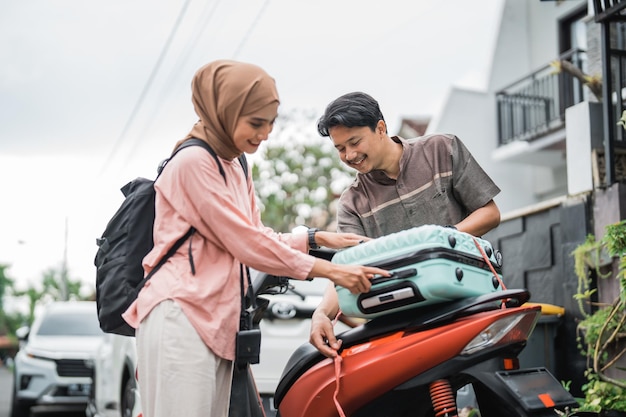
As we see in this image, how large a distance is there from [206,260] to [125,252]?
1.00 feet

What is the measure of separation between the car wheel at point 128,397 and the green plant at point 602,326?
Answer: 9.94ft

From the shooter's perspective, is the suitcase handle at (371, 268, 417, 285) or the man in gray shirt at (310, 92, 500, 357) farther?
the man in gray shirt at (310, 92, 500, 357)

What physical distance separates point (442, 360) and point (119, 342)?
171 inches

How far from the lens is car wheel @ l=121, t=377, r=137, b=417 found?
5572mm

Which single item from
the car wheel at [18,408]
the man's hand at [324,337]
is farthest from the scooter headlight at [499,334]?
the car wheel at [18,408]

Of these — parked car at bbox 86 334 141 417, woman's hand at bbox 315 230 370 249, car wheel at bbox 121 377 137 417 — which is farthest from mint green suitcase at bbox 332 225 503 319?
car wheel at bbox 121 377 137 417

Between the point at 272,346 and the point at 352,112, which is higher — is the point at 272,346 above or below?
below

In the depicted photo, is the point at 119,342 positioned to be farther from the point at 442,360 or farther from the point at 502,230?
the point at 442,360

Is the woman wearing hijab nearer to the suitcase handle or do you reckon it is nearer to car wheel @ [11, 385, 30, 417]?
the suitcase handle

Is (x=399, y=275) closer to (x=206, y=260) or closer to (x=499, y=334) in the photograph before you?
(x=499, y=334)

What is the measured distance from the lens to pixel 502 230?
24.6ft

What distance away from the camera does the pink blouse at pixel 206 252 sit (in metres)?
2.50

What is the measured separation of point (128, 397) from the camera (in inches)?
229

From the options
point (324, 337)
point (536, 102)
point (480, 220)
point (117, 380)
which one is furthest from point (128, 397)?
point (536, 102)
